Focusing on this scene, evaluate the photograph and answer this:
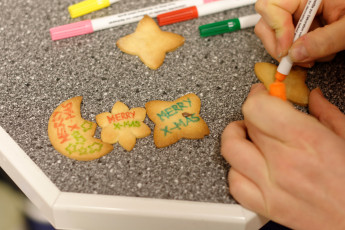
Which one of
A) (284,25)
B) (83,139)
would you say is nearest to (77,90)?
(83,139)

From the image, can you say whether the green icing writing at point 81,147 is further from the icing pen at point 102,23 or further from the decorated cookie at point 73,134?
the icing pen at point 102,23

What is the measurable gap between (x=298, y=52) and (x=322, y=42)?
0.03m

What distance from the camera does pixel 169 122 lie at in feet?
1.67

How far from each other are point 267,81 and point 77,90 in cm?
29

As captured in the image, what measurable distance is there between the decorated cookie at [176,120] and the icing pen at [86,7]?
25 centimetres

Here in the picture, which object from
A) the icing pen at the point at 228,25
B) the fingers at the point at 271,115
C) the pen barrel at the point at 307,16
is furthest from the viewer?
the icing pen at the point at 228,25

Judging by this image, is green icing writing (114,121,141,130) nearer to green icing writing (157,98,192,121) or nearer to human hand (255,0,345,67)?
green icing writing (157,98,192,121)

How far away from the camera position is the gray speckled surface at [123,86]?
459 mm

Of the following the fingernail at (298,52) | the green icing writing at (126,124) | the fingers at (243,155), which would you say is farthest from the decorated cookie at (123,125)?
the fingernail at (298,52)

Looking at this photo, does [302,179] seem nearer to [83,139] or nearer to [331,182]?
[331,182]

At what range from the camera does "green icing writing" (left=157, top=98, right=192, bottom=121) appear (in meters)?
0.51

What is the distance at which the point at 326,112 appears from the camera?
49cm

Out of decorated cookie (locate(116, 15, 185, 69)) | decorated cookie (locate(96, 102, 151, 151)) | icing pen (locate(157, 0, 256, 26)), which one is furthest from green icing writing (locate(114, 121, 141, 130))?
icing pen (locate(157, 0, 256, 26))

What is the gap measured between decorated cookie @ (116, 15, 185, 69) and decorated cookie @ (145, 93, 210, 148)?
8 centimetres
